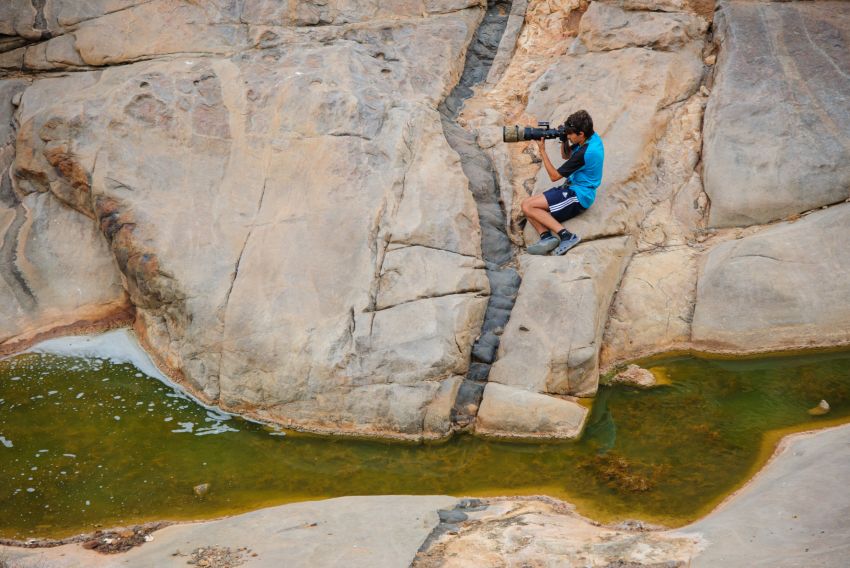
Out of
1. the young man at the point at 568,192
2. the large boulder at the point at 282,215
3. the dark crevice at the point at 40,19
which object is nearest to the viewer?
the large boulder at the point at 282,215

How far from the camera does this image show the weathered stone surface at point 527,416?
225 inches

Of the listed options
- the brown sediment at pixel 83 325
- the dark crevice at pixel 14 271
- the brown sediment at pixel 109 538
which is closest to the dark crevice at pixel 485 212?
the brown sediment at pixel 109 538

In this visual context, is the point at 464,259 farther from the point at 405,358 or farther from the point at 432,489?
the point at 432,489

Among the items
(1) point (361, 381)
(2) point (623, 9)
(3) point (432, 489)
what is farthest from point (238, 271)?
(2) point (623, 9)

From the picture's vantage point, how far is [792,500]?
4156 mm

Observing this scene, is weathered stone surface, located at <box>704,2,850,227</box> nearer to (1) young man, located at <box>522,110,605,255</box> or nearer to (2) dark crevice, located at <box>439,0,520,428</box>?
(1) young man, located at <box>522,110,605,255</box>

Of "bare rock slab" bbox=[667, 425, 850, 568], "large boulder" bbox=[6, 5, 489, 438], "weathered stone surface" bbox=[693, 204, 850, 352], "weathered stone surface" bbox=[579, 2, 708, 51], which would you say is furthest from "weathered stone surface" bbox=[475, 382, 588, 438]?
"weathered stone surface" bbox=[579, 2, 708, 51]

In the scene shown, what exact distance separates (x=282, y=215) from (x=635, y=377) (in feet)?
10.0

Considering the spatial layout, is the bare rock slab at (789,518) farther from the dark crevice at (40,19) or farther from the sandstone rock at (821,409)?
the dark crevice at (40,19)

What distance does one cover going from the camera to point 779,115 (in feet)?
23.5

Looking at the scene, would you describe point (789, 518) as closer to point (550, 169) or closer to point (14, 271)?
point (550, 169)

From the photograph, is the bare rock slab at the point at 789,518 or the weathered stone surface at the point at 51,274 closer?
the bare rock slab at the point at 789,518

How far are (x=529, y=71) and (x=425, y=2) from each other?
129 centimetres

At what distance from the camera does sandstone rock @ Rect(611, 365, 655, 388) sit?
6.17 metres
